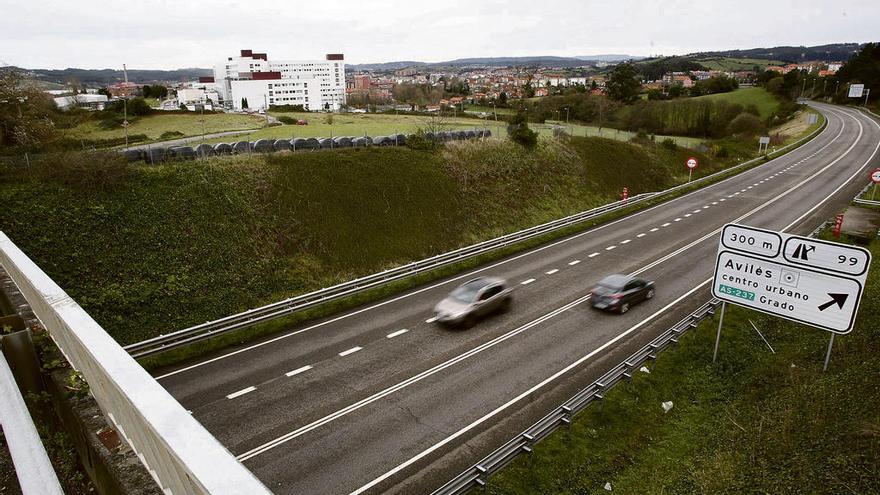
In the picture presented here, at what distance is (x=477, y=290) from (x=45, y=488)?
→ 15.8 m

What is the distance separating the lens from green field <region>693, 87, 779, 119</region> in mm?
Answer: 94562

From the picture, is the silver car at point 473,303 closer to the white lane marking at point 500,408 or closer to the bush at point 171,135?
the white lane marking at point 500,408

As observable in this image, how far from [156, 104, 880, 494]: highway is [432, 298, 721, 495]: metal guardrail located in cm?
81

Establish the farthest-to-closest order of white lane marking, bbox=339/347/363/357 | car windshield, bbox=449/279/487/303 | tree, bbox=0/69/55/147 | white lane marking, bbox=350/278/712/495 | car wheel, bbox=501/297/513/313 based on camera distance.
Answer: tree, bbox=0/69/55/147 → car wheel, bbox=501/297/513/313 → car windshield, bbox=449/279/487/303 → white lane marking, bbox=339/347/363/357 → white lane marking, bbox=350/278/712/495

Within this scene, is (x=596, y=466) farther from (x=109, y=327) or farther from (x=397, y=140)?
(x=397, y=140)

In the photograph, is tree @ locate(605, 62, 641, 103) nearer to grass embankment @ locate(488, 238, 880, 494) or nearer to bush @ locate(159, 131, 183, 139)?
bush @ locate(159, 131, 183, 139)

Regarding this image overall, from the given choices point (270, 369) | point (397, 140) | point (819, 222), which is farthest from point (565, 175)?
point (270, 369)

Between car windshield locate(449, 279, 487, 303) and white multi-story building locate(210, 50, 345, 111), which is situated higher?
white multi-story building locate(210, 50, 345, 111)

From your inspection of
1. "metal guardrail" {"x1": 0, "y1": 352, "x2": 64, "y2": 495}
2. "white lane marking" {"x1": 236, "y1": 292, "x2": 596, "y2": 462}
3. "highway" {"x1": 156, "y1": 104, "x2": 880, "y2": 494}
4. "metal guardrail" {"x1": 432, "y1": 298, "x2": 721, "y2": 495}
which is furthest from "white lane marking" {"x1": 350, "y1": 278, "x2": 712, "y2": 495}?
"metal guardrail" {"x1": 0, "y1": 352, "x2": 64, "y2": 495}

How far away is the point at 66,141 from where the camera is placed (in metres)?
28.2

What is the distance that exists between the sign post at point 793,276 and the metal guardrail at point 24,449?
607 inches

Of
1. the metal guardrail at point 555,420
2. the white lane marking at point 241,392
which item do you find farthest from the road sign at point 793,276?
the white lane marking at point 241,392

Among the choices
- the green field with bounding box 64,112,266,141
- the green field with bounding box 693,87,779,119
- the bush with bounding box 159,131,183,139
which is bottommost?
the bush with bounding box 159,131,183,139

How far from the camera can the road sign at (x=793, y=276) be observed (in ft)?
41.2
